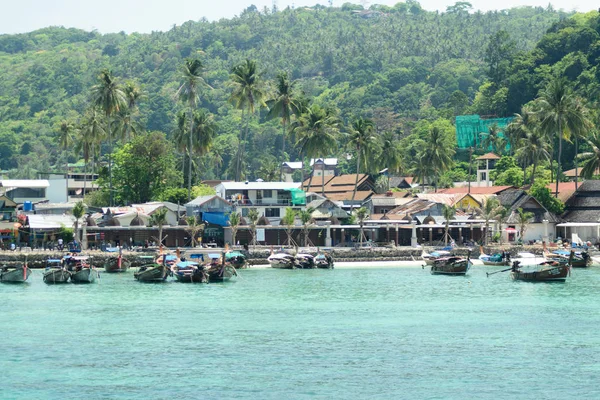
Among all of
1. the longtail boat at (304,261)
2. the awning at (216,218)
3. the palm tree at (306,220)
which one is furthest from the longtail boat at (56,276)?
the palm tree at (306,220)

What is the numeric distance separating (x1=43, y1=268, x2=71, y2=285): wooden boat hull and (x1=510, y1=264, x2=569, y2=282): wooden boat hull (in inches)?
1532

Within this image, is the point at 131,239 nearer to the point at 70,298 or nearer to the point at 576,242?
the point at 70,298

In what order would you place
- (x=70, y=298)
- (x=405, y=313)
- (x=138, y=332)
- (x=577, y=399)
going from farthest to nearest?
(x=70, y=298) < (x=405, y=313) < (x=138, y=332) < (x=577, y=399)

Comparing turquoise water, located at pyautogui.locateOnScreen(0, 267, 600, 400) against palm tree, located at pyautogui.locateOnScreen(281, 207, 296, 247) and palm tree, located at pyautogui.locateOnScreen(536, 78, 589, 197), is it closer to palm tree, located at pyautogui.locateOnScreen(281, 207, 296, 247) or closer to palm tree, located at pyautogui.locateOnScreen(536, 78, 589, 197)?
palm tree, located at pyautogui.locateOnScreen(281, 207, 296, 247)

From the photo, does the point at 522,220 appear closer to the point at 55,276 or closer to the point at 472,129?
the point at 55,276

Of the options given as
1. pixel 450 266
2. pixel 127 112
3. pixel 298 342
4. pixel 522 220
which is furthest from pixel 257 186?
pixel 298 342

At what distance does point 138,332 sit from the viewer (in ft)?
197

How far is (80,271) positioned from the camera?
300 feet

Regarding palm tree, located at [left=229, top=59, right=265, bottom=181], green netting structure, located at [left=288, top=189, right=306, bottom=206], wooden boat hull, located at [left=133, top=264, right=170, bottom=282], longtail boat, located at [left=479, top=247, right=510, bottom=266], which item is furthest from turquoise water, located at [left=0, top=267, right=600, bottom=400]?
palm tree, located at [left=229, top=59, right=265, bottom=181]

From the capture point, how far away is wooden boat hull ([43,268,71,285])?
90625 mm

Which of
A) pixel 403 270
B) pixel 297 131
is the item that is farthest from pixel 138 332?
pixel 297 131

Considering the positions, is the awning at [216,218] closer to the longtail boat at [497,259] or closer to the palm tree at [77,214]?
the palm tree at [77,214]

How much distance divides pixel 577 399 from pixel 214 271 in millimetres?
51541

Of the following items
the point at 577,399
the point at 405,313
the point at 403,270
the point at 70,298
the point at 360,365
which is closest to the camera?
the point at 577,399
